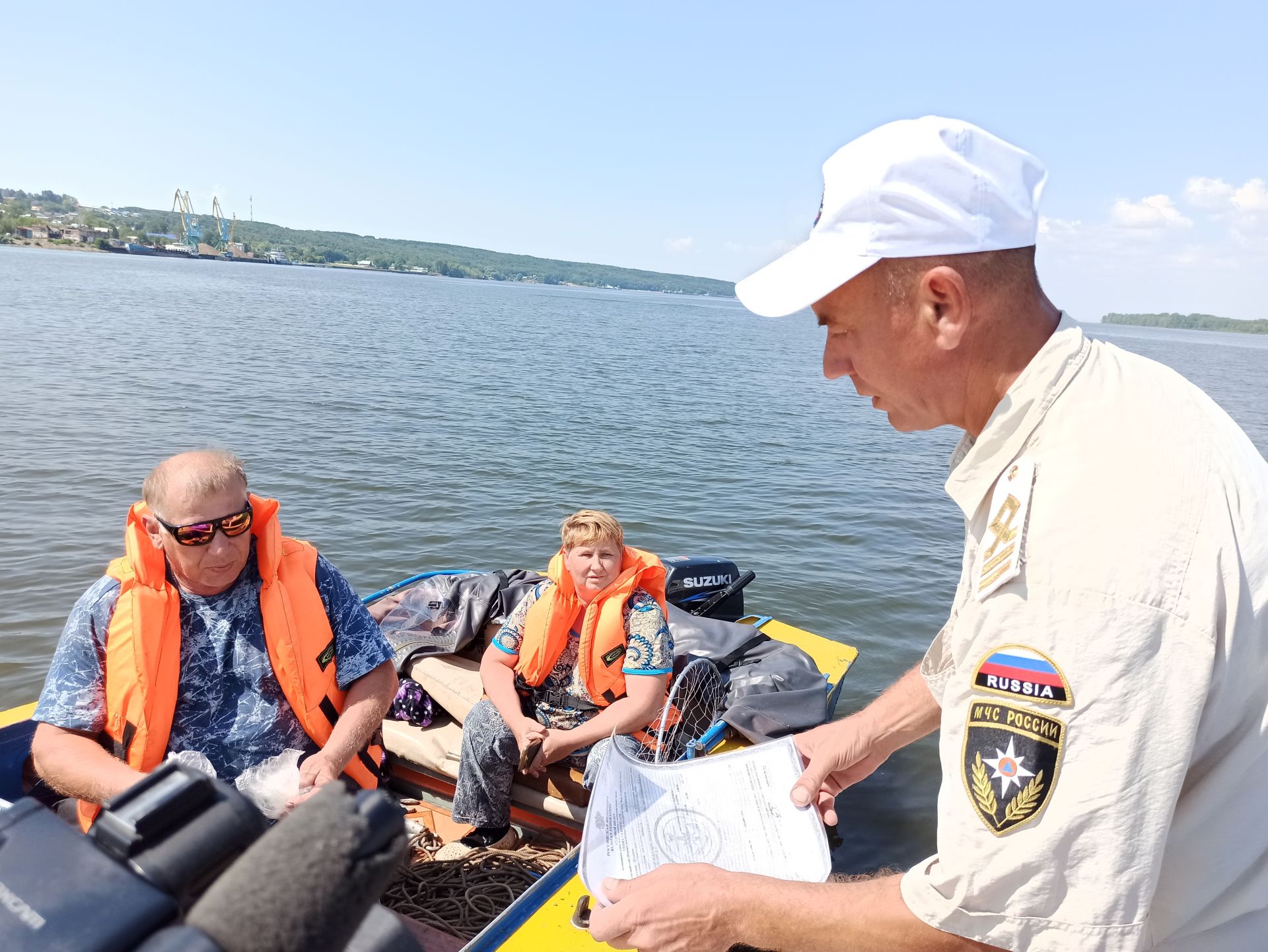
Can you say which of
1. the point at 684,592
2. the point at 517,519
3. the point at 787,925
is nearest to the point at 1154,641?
the point at 787,925

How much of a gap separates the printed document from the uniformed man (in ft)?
2.10

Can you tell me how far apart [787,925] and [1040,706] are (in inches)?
24.5

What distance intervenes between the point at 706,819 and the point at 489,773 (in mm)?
1923

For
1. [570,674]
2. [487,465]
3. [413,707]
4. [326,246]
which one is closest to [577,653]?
[570,674]

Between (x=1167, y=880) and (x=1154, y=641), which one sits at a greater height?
(x=1154, y=641)

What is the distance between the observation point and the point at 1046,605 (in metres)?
1.08

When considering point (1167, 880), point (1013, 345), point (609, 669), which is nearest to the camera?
point (1167, 880)

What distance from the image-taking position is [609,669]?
4137 mm

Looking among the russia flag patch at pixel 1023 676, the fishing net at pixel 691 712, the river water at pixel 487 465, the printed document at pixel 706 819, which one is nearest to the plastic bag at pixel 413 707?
the fishing net at pixel 691 712

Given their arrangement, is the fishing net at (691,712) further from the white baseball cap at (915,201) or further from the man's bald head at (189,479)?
the white baseball cap at (915,201)

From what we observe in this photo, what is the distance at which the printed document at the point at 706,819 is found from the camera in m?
2.09

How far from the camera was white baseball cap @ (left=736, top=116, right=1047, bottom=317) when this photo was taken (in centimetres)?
130

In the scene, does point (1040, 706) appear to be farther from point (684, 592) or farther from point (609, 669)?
point (684, 592)

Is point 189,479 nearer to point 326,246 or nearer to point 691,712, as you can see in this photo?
point 691,712
